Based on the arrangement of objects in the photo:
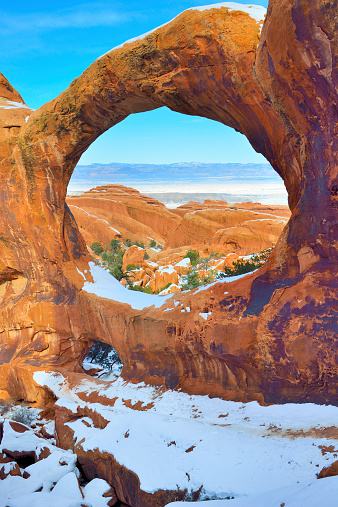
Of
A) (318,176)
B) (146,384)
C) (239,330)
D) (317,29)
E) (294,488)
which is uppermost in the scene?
(317,29)

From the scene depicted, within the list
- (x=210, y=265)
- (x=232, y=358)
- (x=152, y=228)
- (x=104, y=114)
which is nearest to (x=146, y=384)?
(x=232, y=358)

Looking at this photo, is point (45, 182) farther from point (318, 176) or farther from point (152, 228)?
point (152, 228)

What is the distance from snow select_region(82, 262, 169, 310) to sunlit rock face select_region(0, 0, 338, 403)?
0.18 feet

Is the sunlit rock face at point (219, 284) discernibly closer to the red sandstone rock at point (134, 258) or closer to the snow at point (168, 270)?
Answer: the snow at point (168, 270)

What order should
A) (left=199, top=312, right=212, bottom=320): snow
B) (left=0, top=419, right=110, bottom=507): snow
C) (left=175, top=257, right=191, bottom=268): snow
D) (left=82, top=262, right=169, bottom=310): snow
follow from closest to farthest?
(left=0, top=419, right=110, bottom=507): snow, (left=199, top=312, right=212, bottom=320): snow, (left=82, top=262, right=169, bottom=310): snow, (left=175, top=257, right=191, bottom=268): snow

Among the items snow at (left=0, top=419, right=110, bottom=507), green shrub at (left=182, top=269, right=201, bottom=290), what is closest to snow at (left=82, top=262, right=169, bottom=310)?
snow at (left=0, top=419, right=110, bottom=507)

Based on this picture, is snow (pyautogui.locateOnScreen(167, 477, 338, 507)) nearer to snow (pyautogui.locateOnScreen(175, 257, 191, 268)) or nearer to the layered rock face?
snow (pyautogui.locateOnScreen(175, 257, 191, 268))

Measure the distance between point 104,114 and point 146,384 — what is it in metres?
6.01

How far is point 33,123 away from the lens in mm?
8945

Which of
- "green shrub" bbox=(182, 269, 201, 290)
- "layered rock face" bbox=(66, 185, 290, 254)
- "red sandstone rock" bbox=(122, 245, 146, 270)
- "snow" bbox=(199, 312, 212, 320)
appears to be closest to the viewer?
"snow" bbox=(199, 312, 212, 320)

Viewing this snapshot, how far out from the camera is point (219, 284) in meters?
7.10

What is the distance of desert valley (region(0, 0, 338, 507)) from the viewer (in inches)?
178

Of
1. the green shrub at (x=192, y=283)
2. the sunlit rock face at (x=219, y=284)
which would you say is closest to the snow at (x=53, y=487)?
the sunlit rock face at (x=219, y=284)

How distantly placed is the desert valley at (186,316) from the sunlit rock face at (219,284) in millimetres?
30
